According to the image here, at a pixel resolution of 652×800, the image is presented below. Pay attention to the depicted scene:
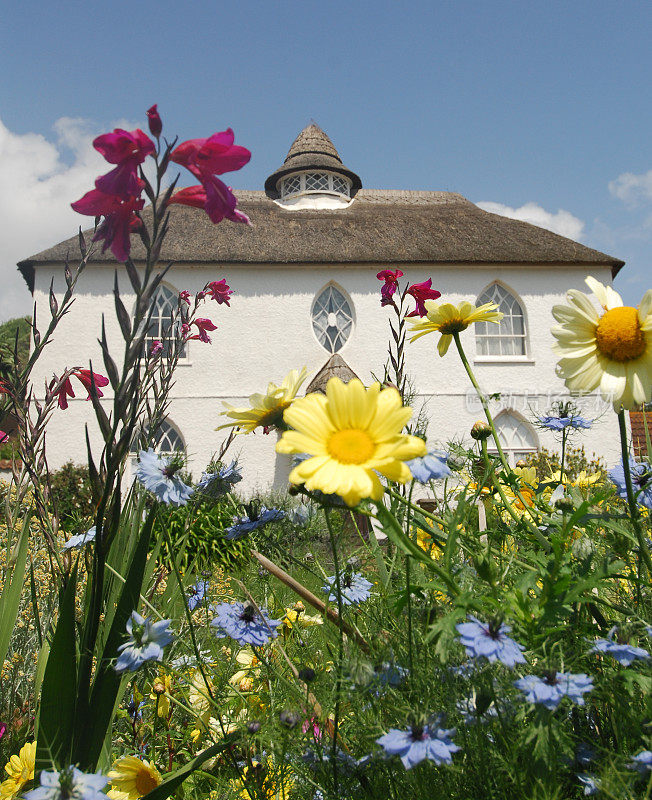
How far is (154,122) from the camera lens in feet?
3.21

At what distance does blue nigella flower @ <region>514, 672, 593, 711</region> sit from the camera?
2.71 ft

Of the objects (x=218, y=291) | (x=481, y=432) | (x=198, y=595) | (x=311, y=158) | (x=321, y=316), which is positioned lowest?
(x=198, y=595)

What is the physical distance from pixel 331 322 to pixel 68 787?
46.1 ft

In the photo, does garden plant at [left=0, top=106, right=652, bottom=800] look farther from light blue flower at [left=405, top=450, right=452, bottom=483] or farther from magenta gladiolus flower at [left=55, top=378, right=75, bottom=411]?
magenta gladiolus flower at [left=55, top=378, right=75, bottom=411]

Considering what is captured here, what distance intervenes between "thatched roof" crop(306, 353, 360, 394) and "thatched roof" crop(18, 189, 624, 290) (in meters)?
2.55

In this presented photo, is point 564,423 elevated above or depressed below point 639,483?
above

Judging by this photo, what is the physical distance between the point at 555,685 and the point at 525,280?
1549cm

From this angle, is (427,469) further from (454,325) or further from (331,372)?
(331,372)

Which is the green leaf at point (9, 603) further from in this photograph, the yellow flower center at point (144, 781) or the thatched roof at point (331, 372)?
the thatched roof at point (331, 372)

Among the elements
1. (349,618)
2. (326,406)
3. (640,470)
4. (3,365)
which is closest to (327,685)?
(349,618)

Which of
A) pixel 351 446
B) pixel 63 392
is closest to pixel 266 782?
pixel 351 446

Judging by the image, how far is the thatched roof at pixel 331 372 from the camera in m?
13.6

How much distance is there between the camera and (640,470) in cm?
156

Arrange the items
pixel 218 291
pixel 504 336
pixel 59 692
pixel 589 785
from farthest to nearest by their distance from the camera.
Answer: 1. pixel 504 336
2. pixel 218 291
3. pixel 59 692
4. pixel 589 785
